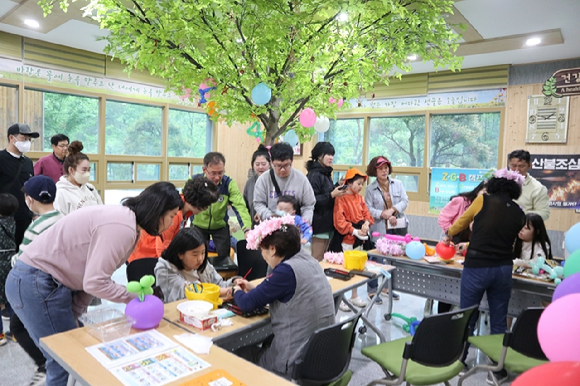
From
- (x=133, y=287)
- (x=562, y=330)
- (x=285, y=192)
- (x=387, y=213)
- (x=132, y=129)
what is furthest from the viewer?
(x=132, y=129)

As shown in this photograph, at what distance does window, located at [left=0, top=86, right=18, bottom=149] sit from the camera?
230 inches

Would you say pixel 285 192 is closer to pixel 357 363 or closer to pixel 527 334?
pixel 357 363

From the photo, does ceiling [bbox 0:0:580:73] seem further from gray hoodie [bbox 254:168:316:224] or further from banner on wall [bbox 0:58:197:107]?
gray hoodie [bbox 254:168:316:224]

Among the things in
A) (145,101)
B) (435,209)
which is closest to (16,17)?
(145,101)

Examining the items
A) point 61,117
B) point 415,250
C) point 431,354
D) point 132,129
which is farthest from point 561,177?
point 61,117

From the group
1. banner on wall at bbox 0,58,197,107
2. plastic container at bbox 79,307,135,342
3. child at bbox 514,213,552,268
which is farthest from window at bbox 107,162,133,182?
child at bbox 514,213,552,268

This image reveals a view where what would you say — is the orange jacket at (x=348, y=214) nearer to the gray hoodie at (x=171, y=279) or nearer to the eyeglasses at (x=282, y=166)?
the eyeglasses at (x=282, y=166)

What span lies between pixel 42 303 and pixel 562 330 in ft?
5.98

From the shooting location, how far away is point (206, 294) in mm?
1924

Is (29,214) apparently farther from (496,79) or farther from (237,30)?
(496,79)

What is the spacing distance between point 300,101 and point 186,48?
95 centimetres

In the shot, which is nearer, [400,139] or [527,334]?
[527,334]

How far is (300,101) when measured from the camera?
3.11 metres

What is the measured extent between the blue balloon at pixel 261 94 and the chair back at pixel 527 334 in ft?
6.86
